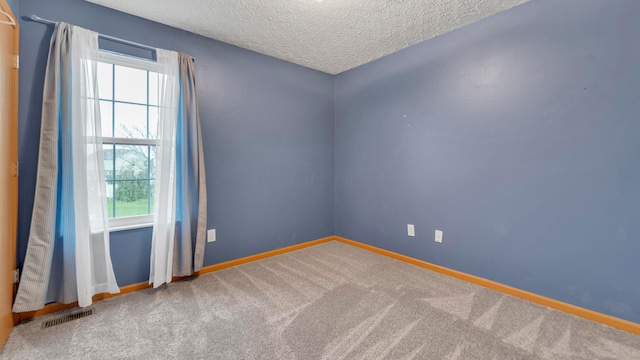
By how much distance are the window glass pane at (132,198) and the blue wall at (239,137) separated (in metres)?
0.20

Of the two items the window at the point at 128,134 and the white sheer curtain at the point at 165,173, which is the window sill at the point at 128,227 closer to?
the window at the point at 128,134

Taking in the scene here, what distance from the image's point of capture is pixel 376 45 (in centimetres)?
281

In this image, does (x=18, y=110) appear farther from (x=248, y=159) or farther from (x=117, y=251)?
(x=248, y=159)

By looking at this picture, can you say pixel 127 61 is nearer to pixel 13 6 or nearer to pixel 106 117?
pixel 106 117

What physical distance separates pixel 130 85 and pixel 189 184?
99 centimetres

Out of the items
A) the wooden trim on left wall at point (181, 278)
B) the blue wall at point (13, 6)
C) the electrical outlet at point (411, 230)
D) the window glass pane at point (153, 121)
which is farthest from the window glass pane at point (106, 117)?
the electrical outlet at point (411, 230)

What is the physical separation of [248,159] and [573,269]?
3.03 meters

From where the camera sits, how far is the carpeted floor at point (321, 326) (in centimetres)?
150

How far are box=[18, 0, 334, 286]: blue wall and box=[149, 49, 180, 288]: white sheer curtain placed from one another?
18cm

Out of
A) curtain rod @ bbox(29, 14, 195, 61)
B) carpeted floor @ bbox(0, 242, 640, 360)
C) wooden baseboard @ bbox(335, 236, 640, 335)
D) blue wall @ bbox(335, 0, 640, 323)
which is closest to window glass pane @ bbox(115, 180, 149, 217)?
carpeted floor @ bbox(0, 242, 640, 360)

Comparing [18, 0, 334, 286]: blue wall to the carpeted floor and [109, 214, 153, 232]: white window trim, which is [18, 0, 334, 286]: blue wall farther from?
the carpeted floor

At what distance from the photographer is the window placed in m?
2.16

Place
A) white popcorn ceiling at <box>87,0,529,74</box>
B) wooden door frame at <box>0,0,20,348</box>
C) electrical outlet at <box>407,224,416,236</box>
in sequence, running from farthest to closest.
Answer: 1. electrical outlet at <box>407,224,416,236</box>
2. white popcorn ceiling at <box>87,0,529,74</box>
3. wooden door frame at <box>0,0,20,348</box>

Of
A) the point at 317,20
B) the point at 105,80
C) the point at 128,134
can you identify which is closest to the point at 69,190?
the point at 128,134
